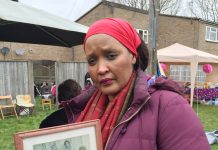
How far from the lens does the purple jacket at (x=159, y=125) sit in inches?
50.9

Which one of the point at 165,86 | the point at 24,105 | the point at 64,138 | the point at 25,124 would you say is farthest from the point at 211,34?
the point at 64,138

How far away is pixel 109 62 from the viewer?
57.2 inches

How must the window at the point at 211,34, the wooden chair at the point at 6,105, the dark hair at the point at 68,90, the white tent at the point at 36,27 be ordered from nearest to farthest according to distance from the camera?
the white tent at the point at 36,27
the dark hair at the point at 68,90
the wooden chair at the point at 6,105
the window at the point at 211,34

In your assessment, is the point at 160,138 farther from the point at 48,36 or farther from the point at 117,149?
the point at 48,36

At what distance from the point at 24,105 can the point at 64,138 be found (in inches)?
435

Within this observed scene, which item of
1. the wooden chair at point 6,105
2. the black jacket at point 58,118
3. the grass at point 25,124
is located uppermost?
the black jacket at point 58,118

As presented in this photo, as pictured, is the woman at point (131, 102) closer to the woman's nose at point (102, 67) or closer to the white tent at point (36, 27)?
the woman's nose at point (102, 67)

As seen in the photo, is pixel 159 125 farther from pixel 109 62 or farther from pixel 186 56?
pixel 186 56

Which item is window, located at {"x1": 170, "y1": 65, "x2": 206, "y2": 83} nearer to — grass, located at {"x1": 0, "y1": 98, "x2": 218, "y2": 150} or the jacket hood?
grass, located at {"x1": 0, "y1": 98, "x2": 218, "y2": 150}

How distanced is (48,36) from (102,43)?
8.76ft

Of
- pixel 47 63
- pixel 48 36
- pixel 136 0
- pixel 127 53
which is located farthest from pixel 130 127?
pixel 136 0

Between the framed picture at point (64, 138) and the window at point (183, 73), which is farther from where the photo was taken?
the window at point (183, 73)

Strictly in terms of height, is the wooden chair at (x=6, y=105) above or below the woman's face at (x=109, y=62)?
below

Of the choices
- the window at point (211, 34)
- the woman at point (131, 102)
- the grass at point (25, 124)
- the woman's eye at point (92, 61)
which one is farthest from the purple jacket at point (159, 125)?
the window at point (211, 34)
